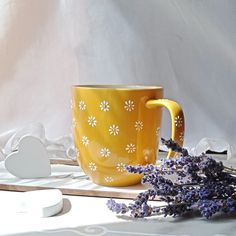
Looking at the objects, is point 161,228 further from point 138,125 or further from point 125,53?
point 125,53

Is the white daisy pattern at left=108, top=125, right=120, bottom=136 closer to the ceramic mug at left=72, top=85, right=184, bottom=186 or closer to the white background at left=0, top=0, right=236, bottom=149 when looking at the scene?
the ceramic mug at left=72, top=85, right=184, bottom=186

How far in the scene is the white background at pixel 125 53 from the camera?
2.88 ft

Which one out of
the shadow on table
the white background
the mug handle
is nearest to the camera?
the shadow on table

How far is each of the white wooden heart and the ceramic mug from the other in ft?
0.28

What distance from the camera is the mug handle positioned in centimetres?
62

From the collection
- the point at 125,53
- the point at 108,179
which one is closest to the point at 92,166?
the point at 108,179

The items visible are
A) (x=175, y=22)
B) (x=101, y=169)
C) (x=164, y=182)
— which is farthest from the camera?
(x=175, y=22)

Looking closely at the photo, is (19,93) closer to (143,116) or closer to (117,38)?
(117,38)

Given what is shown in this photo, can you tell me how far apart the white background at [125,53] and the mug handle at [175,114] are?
28 cm

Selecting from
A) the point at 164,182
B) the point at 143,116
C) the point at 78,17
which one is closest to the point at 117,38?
the point at 78,17

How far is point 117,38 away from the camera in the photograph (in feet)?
2.98

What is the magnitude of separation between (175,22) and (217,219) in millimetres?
446

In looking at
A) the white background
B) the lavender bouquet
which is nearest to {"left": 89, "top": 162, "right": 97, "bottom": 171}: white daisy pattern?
the lavender bouquet

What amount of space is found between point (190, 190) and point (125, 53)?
0.44m
